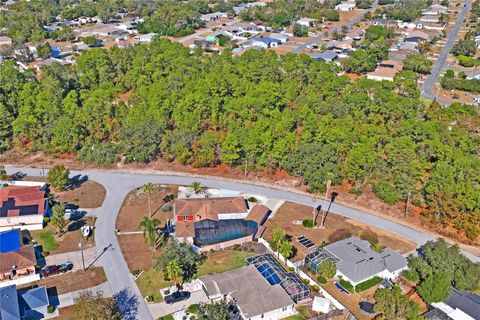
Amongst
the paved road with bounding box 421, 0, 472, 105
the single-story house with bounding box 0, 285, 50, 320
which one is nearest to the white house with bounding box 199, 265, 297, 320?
the single-story house with bounding box 0, 285, 50, 320

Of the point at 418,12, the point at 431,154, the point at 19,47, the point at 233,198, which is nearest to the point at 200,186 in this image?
the point at 233,198

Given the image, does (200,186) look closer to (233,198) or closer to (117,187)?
(233,198)

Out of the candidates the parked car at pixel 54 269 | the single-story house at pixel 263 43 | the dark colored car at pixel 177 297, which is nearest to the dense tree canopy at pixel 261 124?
the parked car at pixel 54 269

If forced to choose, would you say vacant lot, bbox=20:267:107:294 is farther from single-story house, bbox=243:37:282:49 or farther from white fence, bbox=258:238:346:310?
single-story house, bbox=243:37:282:49

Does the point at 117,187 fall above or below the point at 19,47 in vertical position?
below

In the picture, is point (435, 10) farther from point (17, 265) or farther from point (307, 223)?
point (17, 265)

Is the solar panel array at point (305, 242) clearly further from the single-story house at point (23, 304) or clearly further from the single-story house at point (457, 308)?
the single-story house at point (23, 304)
